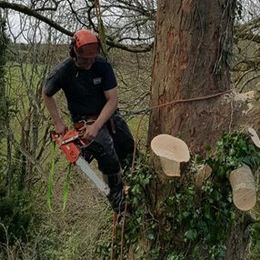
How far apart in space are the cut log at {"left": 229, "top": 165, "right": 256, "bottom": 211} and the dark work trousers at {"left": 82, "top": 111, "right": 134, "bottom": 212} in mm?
966

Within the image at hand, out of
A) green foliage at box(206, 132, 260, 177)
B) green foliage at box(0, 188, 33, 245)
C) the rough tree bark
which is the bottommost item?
green foliage at box(0, 188, 33, 245)

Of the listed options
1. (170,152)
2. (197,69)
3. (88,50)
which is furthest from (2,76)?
(170,152)

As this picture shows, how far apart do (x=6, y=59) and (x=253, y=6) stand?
4.58 metres

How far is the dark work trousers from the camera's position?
4.70 meters

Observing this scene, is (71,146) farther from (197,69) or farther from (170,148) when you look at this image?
(197,69)

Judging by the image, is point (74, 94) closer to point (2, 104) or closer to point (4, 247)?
point (4, 247)

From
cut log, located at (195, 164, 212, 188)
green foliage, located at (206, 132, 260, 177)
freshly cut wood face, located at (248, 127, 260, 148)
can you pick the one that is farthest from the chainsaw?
freshly cut wood face, located at (248, 127, 260, 148)

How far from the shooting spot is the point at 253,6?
374 inches

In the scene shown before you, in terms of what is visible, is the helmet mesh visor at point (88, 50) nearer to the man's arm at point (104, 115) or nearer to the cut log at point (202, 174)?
the man's arm at point (104, 115)

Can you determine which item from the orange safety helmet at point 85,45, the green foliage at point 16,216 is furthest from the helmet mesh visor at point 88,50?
the green foliage at point 16,216

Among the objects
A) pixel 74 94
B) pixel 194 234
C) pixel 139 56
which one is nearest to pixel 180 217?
pixel 194 234

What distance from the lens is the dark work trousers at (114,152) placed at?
15.4 feet

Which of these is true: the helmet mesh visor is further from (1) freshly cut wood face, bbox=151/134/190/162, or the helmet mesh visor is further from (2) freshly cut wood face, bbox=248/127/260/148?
(2) freshly cut wood face, bbox=248/127/260/148

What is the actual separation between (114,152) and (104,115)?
368 millimetres
